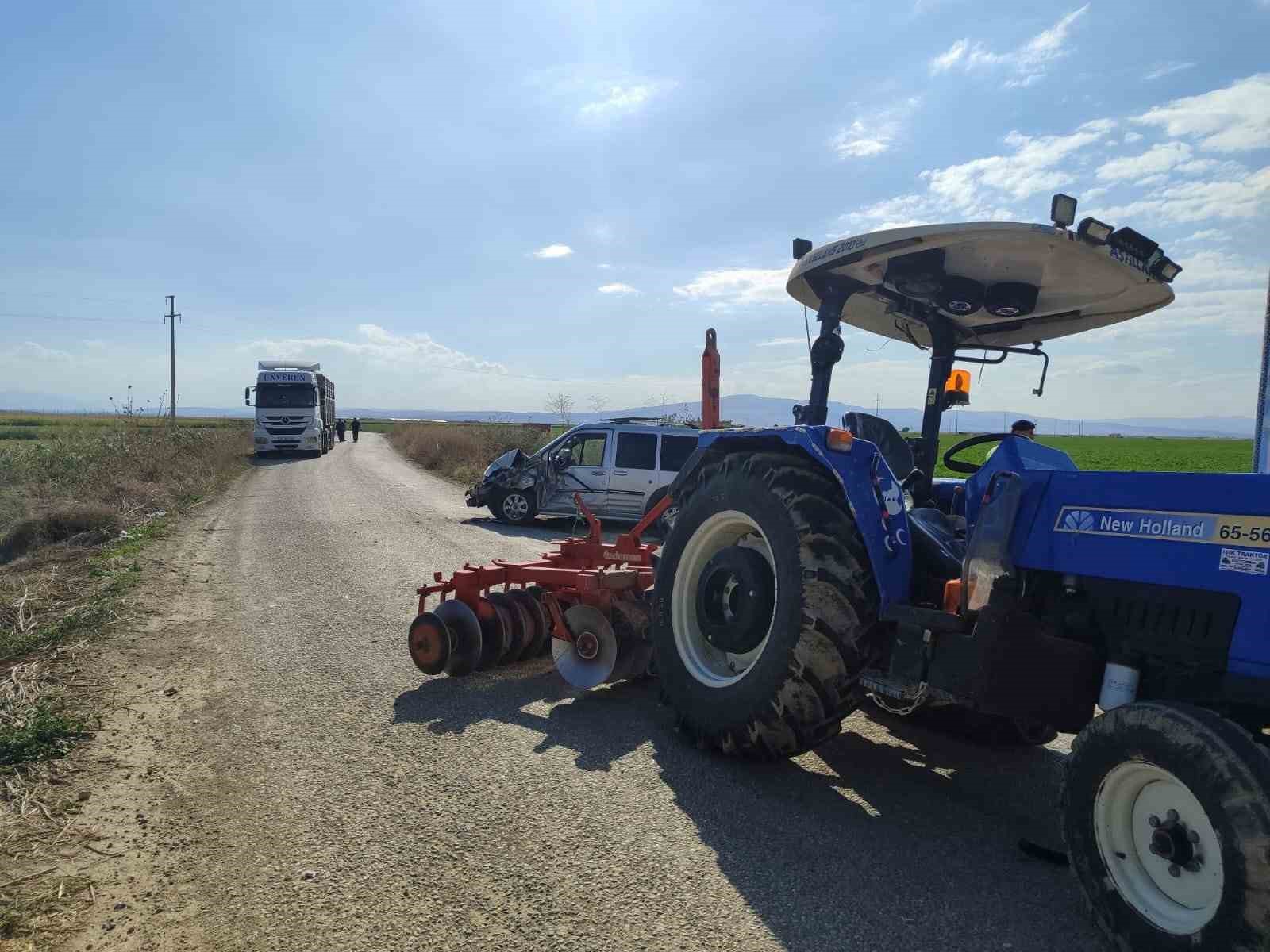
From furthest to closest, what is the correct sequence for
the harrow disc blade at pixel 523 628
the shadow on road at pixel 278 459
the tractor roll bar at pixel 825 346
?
the shadow on road at pixel 278 459 < the harrow disc blade at pixel 523 628 < the tractor roll bar at pixel 825 346

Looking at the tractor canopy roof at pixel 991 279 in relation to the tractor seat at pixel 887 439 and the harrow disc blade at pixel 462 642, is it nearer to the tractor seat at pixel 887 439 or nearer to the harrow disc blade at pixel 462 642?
the tractor seat at pixel 887 439

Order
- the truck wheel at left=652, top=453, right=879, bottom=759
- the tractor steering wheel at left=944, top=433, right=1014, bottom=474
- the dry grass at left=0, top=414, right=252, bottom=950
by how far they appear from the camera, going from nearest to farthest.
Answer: the dry grass at left=0, top=414, right=252, bottom=950, the truck wheel at left=652, top=453, right=879, bottom=759, the tractor steering wheel at left=944, top=433, right=1014, bottom=474

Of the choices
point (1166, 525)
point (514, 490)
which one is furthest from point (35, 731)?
point (514, 490)

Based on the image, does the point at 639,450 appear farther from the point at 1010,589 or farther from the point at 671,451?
the point at 1010,589

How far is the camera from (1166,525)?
2631mm

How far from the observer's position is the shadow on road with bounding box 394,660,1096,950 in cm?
272

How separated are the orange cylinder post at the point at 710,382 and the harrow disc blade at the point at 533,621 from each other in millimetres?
1587

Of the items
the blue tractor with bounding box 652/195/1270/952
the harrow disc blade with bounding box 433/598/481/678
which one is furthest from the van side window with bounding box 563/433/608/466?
the blue tractor with bounding box 652/195/1270/952

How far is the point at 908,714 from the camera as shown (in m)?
4.56

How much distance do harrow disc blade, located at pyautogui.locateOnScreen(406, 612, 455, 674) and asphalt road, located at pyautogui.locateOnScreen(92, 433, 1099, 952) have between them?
5.4 inches

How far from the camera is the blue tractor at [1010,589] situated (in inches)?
92.4

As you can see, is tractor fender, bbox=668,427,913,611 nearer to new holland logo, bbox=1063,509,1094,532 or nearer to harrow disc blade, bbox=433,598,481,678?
A: new holland logo, bbox=1063,509,1094,532

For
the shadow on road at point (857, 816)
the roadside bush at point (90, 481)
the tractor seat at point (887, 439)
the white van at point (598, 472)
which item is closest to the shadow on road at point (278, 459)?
the roadside bush at point (90, 481)

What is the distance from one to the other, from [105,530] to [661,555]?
9444 millimetres
